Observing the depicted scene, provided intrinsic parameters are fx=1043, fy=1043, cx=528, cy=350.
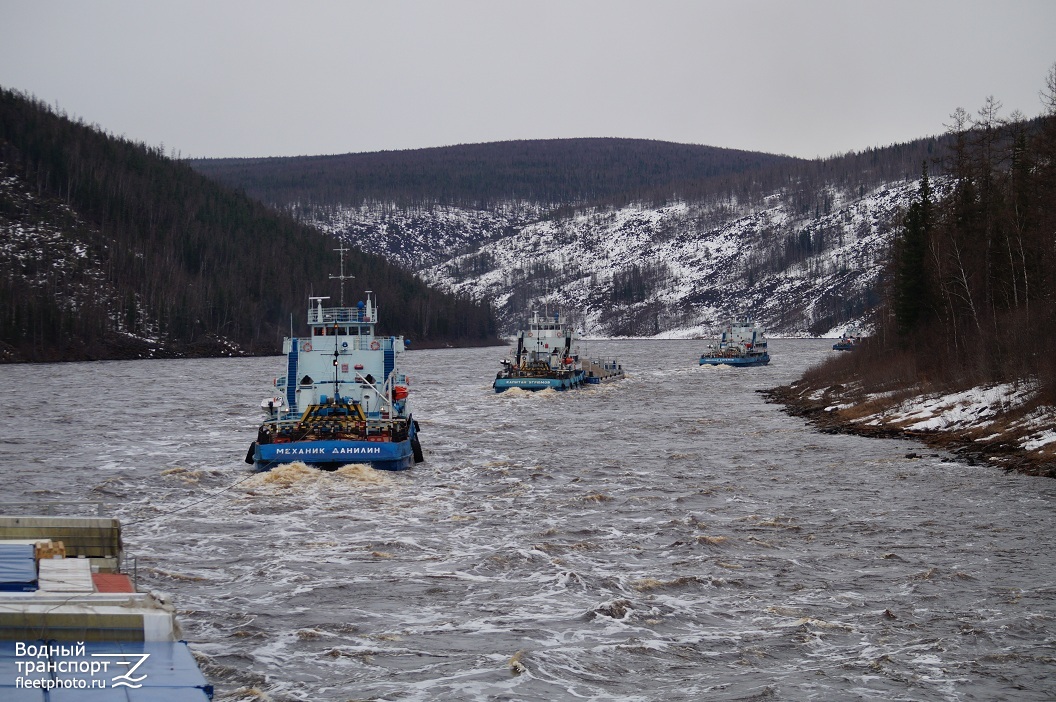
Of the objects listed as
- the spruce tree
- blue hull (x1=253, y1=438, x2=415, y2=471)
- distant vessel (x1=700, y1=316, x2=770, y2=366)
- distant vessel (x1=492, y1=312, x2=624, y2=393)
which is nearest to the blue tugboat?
blue hull (x1=253, y1=438, x2=415, y2=471)

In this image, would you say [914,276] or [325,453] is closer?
[325,453]

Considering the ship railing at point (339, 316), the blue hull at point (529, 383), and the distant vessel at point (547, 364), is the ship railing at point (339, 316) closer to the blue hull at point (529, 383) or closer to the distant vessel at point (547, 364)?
the blue hull at point (529, 383)

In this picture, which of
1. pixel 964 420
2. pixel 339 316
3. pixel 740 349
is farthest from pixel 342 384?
pixel 740 349

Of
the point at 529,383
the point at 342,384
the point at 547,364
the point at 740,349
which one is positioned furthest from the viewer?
the point at 740,349

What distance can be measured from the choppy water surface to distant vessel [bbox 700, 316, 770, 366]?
8611 centimetres

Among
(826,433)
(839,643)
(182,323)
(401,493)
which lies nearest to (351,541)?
(401,493)

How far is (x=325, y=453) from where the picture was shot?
132 feet

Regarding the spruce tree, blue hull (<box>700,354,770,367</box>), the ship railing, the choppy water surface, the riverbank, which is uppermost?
the spruce tree

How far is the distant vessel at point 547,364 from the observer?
89.6m

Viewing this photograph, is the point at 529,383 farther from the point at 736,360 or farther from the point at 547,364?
the point at 736,360

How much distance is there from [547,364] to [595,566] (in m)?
69.4

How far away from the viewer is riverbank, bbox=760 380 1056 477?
133ft

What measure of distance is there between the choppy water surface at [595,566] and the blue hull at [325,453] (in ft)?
2.23

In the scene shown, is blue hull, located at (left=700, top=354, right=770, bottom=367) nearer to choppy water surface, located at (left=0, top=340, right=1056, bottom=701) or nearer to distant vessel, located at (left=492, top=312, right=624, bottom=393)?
distant vessel, located at (left=492, top=312, right=624, bottom=393)
